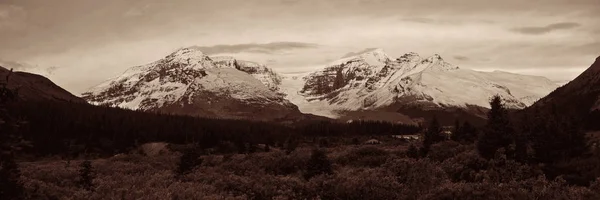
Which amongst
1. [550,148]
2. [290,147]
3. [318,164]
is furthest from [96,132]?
[550,148]

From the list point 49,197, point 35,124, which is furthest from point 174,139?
point 49,197

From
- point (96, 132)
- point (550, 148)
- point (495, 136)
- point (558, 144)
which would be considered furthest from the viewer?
point (96, 132)

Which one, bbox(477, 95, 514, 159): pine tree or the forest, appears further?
bbox(477, 95, 514, 159): pine tree

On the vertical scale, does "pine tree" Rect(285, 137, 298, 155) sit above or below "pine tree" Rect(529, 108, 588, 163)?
below

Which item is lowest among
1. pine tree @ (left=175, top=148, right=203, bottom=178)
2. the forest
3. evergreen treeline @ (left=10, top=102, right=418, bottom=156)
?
evergreen treeline @ (left=10, top=102, right=418, bottom=156)

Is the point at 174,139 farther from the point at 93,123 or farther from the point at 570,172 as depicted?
the point at 570,172

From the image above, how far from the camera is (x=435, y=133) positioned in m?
86.1

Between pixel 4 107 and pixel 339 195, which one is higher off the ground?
pixel 4 107

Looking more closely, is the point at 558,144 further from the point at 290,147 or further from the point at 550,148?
the point at 290,147

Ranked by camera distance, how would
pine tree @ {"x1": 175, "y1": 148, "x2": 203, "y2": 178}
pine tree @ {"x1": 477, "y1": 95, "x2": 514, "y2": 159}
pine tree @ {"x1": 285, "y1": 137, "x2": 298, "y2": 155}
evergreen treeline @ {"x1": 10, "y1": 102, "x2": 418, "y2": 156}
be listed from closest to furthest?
pine tree @ {"x1": 175, "y1": 148, "x2": 203, "y2": 178} < pine tree @ {"x1": 477, "y1": 95, "x2": 514, "y2": 159} < pine tree @ {"x1": 285, "y1": 137, "x2": 298, "y2": 155} < evergreen treeline @ {"x1": 10, "y1": 102, "x2": 418, "y2": 156}

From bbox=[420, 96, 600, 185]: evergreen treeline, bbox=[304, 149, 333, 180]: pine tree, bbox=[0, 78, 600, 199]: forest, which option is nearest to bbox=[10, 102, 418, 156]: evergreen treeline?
bbox=[0, 78, 600, 199]: forest

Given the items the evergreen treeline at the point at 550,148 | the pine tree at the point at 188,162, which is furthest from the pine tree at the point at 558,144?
the pine tree at the point at 188,162

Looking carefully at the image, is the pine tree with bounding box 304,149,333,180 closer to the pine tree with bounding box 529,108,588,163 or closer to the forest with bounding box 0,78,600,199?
the forest with bounding box 0,78,600,199

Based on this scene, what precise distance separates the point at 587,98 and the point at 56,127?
170m
